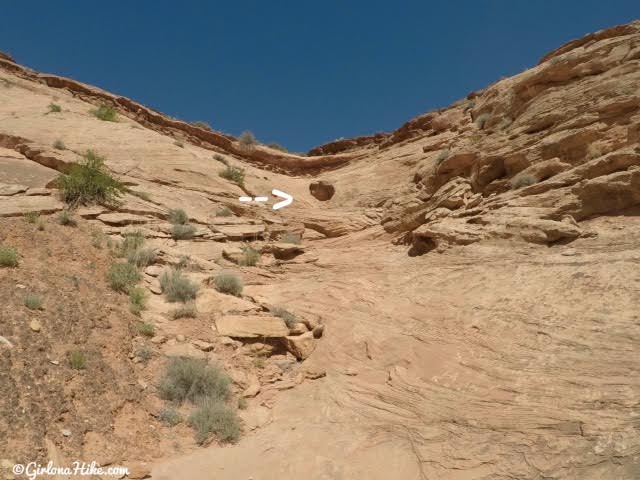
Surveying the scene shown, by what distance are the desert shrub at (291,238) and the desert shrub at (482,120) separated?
6.83 m

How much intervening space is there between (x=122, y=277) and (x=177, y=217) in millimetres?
3938

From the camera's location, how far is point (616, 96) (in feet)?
34.2

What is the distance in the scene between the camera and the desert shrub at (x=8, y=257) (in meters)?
7.71

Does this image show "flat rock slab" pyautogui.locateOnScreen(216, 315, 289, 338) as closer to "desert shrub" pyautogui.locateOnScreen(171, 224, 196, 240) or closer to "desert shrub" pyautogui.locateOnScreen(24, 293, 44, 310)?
"desert shrub" pyautogui.locateOnScreen(24, 293, 44, 310)

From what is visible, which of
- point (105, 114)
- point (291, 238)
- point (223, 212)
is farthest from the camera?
point (105, 114)

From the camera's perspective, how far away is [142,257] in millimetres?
Answer: 10031

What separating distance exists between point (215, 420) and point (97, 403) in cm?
150

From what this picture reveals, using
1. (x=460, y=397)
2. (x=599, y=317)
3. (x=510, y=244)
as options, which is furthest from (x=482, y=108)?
(x=460, y=397)

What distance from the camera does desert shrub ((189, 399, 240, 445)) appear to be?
6.18 meters

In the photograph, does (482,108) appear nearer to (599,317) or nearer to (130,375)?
(599,317)

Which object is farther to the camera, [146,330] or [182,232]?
[182,232]

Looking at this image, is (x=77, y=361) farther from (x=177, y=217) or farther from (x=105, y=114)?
(x=105, y=114)

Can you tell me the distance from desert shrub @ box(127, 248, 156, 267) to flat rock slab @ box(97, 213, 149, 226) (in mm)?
1650

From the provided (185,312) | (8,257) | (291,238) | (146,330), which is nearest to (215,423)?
(146,330)
